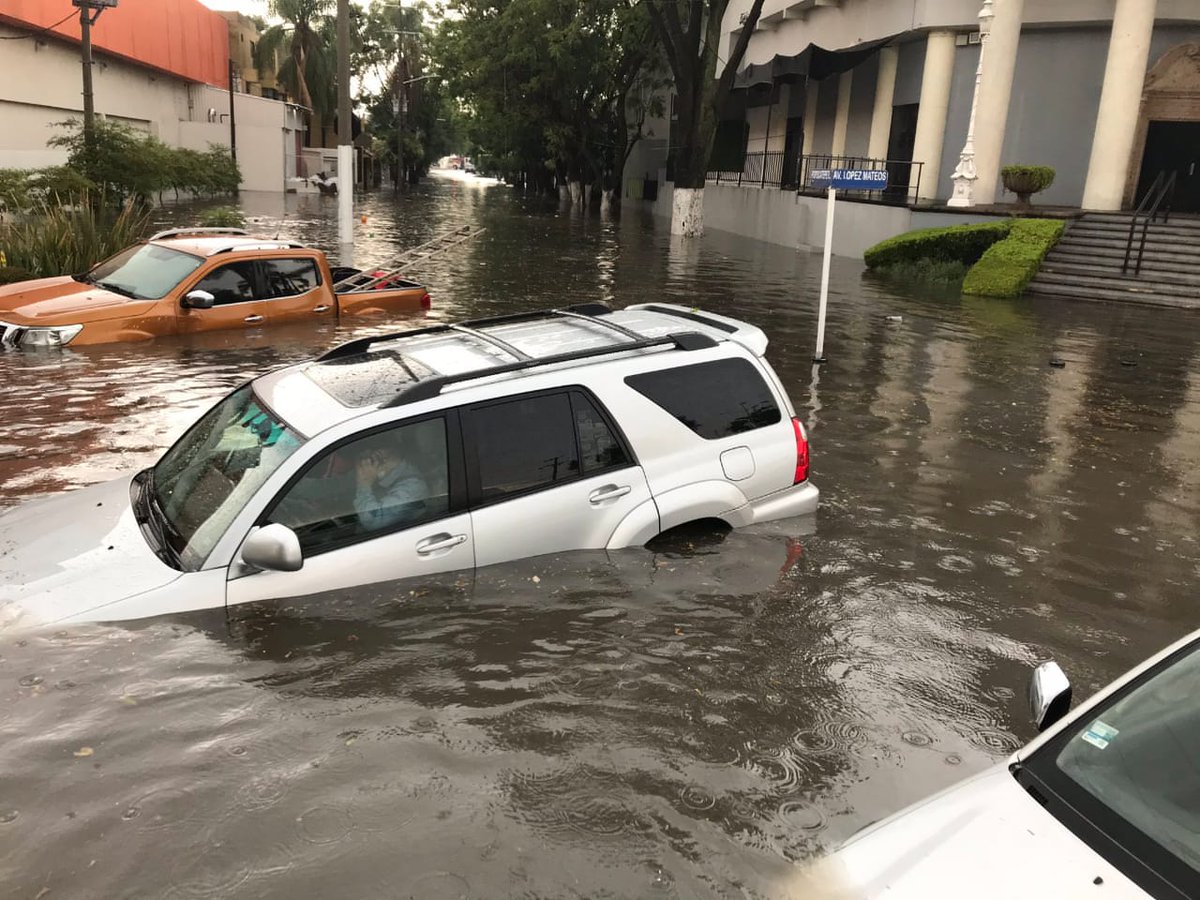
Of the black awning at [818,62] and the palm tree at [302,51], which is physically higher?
the palm tree at [302,51]

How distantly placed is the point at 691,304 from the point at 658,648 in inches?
554

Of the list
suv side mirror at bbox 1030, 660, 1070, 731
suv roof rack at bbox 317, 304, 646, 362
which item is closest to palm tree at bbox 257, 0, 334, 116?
suv roof rack at bbox 317, 304, 646, 362

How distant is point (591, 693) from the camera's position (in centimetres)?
493

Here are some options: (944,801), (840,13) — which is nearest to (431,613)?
(944,801)

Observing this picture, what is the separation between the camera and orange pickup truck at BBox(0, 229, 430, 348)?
11.4 m

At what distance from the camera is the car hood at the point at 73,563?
4.60 meters

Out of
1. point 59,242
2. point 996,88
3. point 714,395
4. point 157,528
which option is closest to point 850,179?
point 714,395

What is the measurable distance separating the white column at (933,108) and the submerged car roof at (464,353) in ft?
78.2

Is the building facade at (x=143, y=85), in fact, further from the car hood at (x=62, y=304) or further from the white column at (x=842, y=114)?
the white column at (x=842, y=114)

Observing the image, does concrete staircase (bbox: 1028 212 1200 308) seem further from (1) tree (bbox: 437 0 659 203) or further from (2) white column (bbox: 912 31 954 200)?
(1) tree (bbox: 437 0 659 203)

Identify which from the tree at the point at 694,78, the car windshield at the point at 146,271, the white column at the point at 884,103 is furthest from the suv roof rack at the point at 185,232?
the white column at the point at 884,103

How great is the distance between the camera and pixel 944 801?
2.83 meters

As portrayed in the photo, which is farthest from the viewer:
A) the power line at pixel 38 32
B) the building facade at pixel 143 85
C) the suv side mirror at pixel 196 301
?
the building facade at pixel 143 85

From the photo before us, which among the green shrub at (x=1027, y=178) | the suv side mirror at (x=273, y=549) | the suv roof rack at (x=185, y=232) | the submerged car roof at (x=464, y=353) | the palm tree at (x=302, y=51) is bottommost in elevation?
the suv side mirror at (x=273, y=549)
